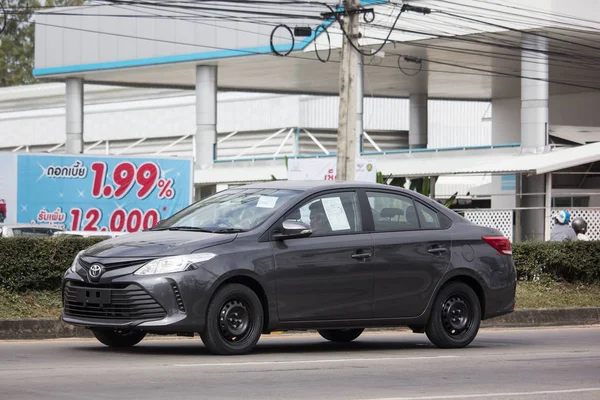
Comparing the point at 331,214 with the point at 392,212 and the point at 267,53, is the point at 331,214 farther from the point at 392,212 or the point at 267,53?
the point at 267,53

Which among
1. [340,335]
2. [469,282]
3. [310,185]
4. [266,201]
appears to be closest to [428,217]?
[469,282]

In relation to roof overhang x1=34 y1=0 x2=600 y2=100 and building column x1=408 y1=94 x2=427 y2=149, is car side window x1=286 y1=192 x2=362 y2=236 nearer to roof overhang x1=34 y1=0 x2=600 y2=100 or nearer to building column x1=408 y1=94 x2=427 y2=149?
roof overhang x1=34 y1=0 x2=600 y2=100

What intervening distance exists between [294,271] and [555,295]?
8523mm

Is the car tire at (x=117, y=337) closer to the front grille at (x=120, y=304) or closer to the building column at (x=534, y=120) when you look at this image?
the front grille at (x=120, y=304)

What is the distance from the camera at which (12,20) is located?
287 feet

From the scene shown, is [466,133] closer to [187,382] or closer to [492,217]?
[492,217]

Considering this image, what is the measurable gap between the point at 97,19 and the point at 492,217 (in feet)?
63.8

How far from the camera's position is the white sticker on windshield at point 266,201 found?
11.6 m

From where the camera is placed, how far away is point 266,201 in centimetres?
1165

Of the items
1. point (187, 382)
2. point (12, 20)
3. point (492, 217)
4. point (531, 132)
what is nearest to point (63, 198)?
point (492, 217)

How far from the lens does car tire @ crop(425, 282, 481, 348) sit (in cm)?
1241

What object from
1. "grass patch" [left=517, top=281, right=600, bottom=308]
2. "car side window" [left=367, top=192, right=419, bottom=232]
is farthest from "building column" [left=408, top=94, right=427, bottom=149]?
"car side window" [left=367, top=192, right=419, bottom=232]

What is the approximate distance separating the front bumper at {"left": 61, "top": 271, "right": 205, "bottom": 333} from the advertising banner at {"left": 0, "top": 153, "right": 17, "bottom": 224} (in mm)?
17042

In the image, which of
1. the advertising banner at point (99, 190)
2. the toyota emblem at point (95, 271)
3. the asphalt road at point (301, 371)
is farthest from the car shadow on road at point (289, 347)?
the advertising banner at point (99, 190)
